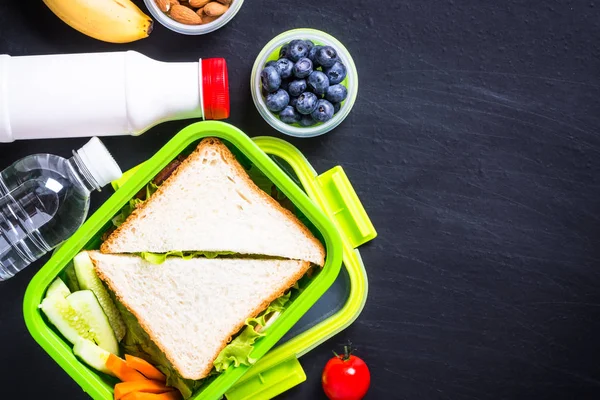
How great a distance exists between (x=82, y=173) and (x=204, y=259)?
228mm

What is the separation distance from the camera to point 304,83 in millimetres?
1100

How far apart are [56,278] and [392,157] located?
1.94 feet

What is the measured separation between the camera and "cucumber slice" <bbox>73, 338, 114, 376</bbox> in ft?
3.41

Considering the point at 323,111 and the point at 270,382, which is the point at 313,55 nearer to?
the point at 323,111

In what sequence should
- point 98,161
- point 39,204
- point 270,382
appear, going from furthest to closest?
point 270,382 < point 39,204 < point 98,161

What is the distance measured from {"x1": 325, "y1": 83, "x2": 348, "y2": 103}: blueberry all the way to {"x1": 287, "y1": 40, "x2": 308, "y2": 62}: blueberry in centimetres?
7

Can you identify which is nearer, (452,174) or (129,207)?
(129,207)

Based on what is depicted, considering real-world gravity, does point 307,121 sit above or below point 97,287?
above

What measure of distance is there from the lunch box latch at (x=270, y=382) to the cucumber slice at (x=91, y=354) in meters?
0.26

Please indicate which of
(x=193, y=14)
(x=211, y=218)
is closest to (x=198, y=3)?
(x=193, y=14)

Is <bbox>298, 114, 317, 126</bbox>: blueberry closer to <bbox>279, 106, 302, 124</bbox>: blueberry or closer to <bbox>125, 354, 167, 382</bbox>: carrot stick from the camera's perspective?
<bbox>279, 106, 302, 124</bbox>: blueberry

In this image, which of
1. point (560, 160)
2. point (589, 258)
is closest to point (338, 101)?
point (560, 160)

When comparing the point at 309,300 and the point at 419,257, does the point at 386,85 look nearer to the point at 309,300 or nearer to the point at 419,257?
the point at 419,257

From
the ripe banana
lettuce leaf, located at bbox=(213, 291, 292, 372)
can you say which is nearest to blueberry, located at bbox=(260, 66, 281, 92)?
the ripe banana
